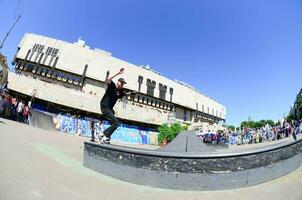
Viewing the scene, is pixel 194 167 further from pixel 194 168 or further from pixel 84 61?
pixel 84 61

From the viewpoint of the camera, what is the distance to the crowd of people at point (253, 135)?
20.4m

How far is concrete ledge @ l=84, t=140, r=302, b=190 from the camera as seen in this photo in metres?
4.08

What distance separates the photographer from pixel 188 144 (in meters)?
6.54

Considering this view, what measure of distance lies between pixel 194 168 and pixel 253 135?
25.7m

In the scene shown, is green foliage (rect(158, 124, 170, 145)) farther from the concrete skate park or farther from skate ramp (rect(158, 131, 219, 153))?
the concrete skate park

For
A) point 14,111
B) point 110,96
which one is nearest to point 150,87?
point 14,111

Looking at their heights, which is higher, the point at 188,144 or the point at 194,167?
the point at 188,144

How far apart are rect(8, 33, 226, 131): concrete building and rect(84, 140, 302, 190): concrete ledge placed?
116 ft

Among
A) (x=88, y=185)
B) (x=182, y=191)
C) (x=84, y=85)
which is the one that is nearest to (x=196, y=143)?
(x=182, y=191)

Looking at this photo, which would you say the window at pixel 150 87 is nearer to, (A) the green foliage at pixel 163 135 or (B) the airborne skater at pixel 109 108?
(A) the green foliage at pixel 163 135

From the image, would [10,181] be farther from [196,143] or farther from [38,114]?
[38,114]

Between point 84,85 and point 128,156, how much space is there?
4766cm

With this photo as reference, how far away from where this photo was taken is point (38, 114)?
22.6m

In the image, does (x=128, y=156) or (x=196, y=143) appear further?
(x=196, y=143)
